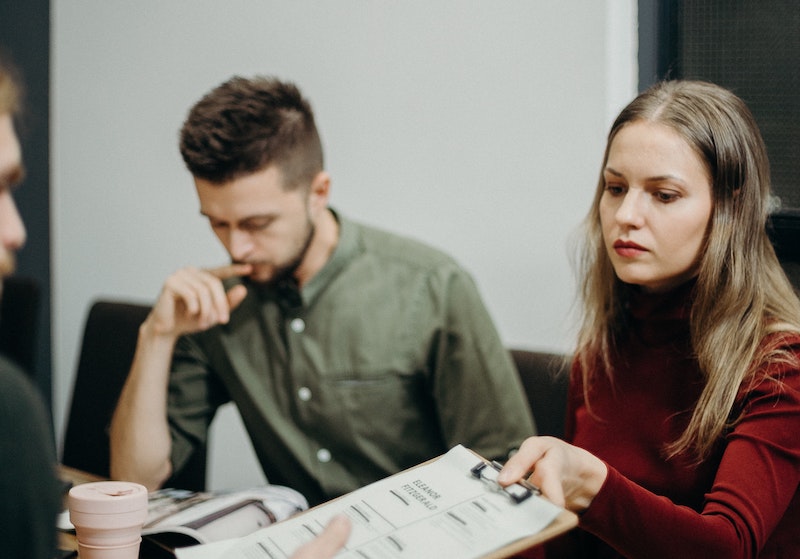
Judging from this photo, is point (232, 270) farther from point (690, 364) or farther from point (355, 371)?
point (690, 364)

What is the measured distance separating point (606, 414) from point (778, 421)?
0.26 m

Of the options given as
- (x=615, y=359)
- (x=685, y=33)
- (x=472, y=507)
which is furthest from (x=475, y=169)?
(x=472, y=507)

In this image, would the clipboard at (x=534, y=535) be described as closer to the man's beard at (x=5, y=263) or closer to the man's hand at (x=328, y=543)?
the man's hand at (x=328, y=543)

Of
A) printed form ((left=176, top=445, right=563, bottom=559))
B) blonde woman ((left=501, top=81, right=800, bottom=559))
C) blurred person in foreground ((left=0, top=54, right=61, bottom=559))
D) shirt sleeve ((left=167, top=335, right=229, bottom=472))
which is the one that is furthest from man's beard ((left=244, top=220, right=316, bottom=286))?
blurred person in foreground ((left=0, top=54, right=61, bottom=559))

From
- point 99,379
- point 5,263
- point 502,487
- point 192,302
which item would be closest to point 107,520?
point 5,263

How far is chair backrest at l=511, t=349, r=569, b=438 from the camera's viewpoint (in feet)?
4.94

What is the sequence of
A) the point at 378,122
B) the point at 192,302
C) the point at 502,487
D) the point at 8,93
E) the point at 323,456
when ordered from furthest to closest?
the point at 378,122
the point at 323,456
the point at 192,302
the point at 502,487
the point at 8,93

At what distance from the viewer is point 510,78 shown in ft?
6.15

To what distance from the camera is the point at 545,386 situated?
1.54 meters

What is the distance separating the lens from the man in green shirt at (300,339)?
1.50 m

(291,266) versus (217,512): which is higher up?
(291,266)

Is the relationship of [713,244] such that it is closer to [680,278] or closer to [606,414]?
[680,278]

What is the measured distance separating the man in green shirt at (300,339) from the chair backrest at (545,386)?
39mm

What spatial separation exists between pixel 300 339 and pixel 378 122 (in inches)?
29.0
